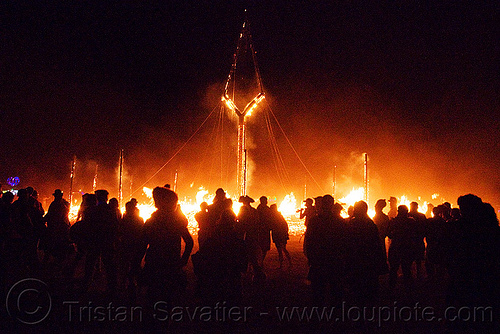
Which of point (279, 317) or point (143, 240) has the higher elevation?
point (143, 240)

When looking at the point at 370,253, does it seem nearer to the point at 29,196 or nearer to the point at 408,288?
the point at 408,288

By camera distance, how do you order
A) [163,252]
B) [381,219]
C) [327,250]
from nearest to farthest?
[163,252]
[327,250]
[381,219]

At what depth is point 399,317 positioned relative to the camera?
4820 mm

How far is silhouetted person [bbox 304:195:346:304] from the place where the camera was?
417 centimetres

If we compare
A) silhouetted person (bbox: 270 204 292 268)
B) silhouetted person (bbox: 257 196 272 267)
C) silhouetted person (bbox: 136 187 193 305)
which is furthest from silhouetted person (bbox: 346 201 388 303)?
silhouetted person (bbox: 270 204 292 268)

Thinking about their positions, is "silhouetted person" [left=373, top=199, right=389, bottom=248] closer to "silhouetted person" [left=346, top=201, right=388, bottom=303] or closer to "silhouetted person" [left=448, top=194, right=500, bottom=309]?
"silhouetted person" [left=346, top=201, right=388, bottom=303]

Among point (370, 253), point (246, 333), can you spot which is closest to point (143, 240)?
point (246, 333)

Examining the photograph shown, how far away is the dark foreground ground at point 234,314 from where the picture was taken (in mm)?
3732

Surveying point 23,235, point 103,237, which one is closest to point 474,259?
point 103,237

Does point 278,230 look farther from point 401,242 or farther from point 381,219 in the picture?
A: point 401,242

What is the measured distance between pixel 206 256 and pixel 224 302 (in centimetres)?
63

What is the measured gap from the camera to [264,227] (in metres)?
7.39

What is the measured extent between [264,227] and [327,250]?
131 inches

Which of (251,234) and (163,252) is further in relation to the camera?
(251,234)
